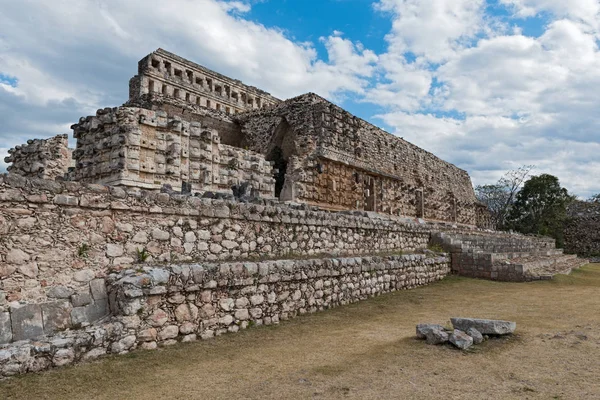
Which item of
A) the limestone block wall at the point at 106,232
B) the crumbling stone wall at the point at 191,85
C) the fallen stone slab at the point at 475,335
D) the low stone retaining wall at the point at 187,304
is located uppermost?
the crumbling stone wall at the point at 191,85

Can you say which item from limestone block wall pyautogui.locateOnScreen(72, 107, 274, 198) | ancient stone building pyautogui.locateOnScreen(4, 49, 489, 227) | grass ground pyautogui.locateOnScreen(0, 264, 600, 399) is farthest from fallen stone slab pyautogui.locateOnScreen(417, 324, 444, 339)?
limestone block wall pyautogui.locateOnScreen(72, 107, 274, 198)

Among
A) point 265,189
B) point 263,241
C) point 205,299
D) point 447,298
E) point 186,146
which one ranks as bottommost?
point 447,298

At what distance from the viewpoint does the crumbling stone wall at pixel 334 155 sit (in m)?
16.0

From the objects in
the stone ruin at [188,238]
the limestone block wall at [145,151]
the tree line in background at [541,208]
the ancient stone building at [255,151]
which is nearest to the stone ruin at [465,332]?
the stone ruin at [188,238]

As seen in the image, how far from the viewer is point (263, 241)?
7.50 meters

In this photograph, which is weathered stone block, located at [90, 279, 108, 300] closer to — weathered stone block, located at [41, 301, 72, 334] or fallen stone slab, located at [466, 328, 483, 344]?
weathered stone block, located at [41, 301, 72, 334]

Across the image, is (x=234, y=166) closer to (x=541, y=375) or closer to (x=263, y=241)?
(x=263, y=241)

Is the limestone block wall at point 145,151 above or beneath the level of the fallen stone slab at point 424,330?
above

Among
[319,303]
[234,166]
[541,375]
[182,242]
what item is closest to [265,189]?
[234,166]

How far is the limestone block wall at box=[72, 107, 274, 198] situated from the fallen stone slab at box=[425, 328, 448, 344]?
6.00m

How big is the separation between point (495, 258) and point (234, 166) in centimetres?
905

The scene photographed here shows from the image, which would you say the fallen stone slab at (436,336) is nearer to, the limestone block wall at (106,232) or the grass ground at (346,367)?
the grass ground at (346,367)

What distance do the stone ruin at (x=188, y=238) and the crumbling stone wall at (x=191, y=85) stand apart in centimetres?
808

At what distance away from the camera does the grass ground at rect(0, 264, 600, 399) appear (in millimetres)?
3822
